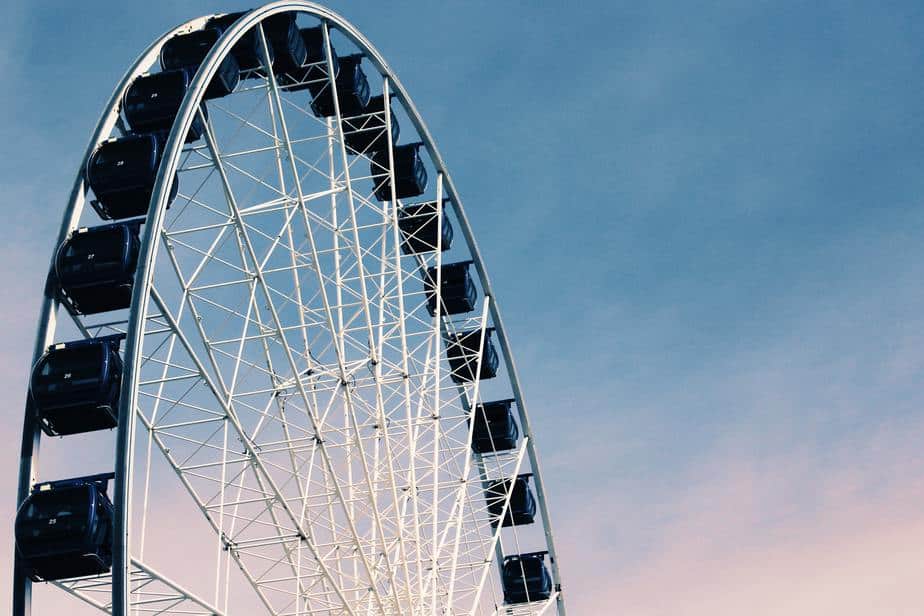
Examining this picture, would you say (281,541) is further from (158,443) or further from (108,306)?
(108,306)

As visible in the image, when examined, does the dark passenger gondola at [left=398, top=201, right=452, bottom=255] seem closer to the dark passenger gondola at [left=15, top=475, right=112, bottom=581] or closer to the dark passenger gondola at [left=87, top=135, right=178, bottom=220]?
the dark passenger gondola at [left=87, top=135, right=178, bottom=220]

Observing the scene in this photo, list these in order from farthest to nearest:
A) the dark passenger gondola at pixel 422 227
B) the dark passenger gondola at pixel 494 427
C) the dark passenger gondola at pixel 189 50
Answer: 1. the dark passenger gondola at pixel 494 427
2. the dark passenger gondola at pixel 422 227
3. the dark passenger gondola at pixel 189 50

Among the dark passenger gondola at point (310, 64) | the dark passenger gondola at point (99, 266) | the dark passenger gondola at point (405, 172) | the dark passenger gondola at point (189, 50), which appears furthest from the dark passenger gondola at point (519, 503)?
the dark passenger gondola at point (99, 266)

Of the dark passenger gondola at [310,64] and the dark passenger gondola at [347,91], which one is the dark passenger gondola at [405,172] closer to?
the dark passenger gondola at [347,91]

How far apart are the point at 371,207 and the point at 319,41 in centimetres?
419

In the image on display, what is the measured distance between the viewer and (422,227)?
40312 millimetres

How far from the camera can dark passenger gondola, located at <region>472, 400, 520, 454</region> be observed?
43500mm

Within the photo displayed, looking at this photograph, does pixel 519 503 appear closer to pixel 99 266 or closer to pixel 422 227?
pixel 422 227

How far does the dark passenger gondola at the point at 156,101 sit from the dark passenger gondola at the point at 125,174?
1.07 metres

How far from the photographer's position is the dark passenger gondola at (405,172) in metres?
39.5

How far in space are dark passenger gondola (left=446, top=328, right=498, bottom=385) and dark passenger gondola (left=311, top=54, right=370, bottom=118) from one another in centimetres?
843

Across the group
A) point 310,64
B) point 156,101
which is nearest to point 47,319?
point 156,101

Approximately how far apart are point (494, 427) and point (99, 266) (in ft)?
62.8

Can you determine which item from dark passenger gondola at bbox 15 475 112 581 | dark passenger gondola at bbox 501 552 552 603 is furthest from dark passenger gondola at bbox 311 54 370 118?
dark passenger gondola at bbox 501 552 552 603
